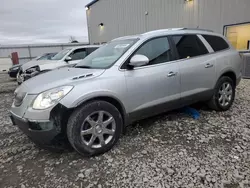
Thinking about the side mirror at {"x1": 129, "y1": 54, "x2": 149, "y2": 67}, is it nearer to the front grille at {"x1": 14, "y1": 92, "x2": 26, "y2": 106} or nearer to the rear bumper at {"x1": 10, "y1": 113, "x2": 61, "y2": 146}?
the rear bumper at {"x1": 10, "y1": 113, "x2": 61, "y2": 146}

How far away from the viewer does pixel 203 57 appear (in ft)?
12.0

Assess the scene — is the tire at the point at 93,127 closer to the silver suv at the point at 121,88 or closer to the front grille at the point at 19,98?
the silver suv at the point at 121,88

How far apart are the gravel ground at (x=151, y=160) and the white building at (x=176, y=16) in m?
6.43

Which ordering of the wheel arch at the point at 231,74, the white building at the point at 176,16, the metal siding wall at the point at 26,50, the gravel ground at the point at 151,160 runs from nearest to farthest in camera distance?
the gravel ground at the point at 151,160 < the wheel arch at the point at 231,74 < the white building at the point at 176,16 < the metal siding wall at the point at 26,50

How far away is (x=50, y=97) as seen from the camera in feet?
7.73

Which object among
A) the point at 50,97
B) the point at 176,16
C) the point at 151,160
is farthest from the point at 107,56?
the point at 176,16

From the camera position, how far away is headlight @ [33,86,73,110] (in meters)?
2.33

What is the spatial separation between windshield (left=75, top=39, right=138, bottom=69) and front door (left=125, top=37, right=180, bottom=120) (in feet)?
0.80

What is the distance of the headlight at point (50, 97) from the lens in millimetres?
2328

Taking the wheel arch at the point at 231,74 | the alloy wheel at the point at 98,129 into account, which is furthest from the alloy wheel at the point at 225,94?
the alloy wheel at the point at 98,129

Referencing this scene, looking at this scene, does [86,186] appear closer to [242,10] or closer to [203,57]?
[203,57]

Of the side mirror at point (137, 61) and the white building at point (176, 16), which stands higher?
the white building at point (176, 16)

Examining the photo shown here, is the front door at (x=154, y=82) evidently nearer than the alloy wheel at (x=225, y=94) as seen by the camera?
Yes

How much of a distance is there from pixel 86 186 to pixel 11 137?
6.79 feet
